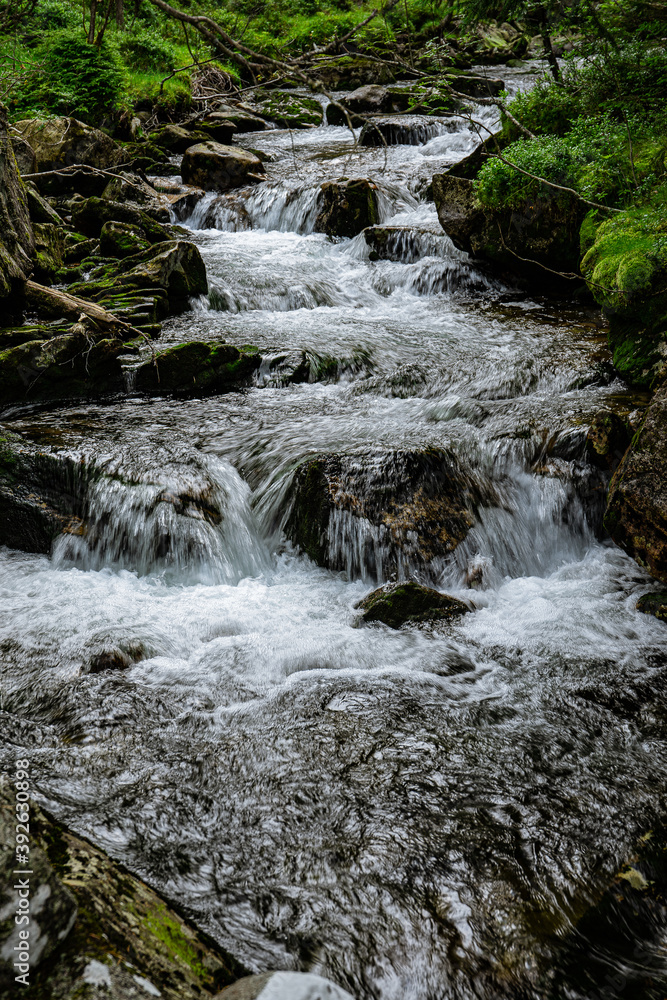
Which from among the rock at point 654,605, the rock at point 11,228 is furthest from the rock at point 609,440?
the rock at point 11,228

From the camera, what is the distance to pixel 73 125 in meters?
13.6

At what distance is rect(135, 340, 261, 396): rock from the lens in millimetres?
7621

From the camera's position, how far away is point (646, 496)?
476cm

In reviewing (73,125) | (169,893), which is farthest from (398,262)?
(169,893)

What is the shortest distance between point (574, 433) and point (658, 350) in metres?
1.61

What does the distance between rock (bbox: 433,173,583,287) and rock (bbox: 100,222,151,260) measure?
5.23 meters

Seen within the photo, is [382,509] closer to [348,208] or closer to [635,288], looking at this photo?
[635,288]

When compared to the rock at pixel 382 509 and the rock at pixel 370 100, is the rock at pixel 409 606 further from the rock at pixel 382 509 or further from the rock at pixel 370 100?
the rock at pixel 370 100

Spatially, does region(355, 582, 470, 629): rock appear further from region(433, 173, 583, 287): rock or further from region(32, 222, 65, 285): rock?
region(32, 222, 65, 285): rock

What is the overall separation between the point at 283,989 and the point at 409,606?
325 centimetres

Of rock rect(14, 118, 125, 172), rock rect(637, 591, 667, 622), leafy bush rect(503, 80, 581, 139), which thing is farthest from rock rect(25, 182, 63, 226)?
rock rect(637, 591, 667, 622)

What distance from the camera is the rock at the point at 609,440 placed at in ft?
18.5

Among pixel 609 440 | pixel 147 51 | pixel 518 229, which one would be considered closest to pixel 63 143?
pixel 518 229

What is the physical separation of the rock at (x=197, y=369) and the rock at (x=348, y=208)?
231 inches
